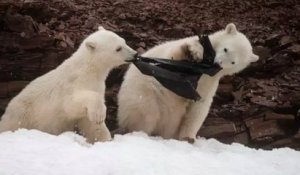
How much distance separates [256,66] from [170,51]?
332cm

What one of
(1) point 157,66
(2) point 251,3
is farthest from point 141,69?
(2) point 251,3

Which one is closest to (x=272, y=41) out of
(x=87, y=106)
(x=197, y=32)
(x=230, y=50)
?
(x=197, y=32)

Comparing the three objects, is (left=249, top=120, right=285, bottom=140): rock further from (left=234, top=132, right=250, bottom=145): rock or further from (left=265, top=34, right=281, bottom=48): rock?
(left=265, top=34, right=281, bottom=48): rock

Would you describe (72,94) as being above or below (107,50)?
below

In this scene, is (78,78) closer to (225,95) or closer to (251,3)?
(225,95)

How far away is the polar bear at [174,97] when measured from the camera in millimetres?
8133

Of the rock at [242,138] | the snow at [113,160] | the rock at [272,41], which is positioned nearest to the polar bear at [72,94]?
the snow at [113,160]

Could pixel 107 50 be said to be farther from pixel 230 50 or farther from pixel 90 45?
pixel 230 50

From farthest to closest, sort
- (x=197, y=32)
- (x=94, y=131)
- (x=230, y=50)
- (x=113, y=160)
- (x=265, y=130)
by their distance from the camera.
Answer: (x=197, y=32) < (x=265, y=130) < (x=230, y=50) < (x=94, y=131) < (x=113, y=160)

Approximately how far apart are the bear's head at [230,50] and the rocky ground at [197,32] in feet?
6.60

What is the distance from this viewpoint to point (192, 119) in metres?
8.38

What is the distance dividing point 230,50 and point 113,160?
11.5ft

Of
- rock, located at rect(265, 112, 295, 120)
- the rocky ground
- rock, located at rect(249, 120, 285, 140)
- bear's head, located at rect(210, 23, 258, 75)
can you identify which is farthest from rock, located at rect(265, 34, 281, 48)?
bear's head, located at rect(210, 23, 258, 75)

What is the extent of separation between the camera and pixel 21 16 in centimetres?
996
